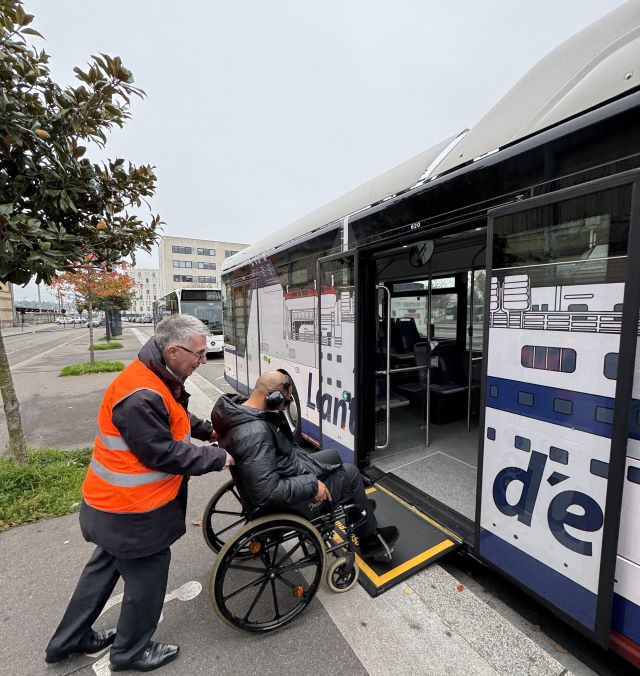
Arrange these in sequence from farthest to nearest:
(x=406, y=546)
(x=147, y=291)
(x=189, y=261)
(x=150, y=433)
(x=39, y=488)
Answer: (x=147, y=291) < (x=189, y=261) < (x=39, y=488) < (x=406, y=546) < (x=150, y=433)

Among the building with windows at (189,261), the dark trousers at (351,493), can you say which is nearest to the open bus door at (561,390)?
the dark trousers at (351,493)

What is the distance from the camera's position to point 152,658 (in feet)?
5.75

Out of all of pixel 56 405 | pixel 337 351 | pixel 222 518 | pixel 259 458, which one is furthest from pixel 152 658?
pixel 56 405

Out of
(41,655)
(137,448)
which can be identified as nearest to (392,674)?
(137,448)

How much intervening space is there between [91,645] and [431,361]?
4.19m

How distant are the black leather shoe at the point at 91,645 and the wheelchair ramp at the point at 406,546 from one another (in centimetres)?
148

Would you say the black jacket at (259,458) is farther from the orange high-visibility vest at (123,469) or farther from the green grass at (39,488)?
the green grass at (39,488)

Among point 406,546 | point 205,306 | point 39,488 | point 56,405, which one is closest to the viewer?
point 406,546

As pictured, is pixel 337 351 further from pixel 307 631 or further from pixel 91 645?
pixel 91 645

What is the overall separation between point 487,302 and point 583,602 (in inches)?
59.5

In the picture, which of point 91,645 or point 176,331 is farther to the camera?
point 91,645

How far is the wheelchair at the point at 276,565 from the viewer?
72.0 inches

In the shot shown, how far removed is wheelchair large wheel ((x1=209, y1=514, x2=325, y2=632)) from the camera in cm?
181

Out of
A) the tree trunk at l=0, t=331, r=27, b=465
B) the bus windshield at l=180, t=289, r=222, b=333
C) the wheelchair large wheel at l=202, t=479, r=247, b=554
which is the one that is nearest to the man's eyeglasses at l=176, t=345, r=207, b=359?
the wheelchair large wheel at l=202, t=479, r=247, b=554
